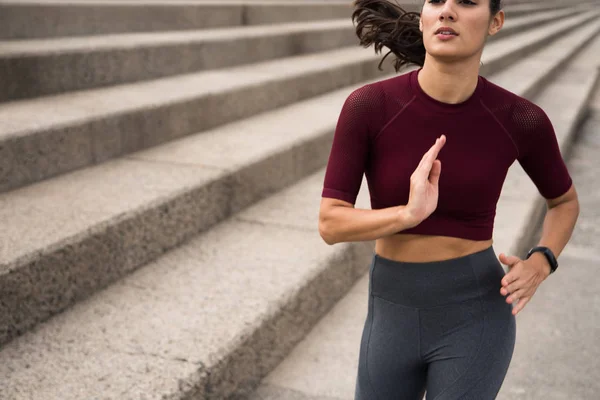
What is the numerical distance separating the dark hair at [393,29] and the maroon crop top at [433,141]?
0.55 feet

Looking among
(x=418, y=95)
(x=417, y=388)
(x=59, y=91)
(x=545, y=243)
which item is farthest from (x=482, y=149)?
(x=59, y=91)

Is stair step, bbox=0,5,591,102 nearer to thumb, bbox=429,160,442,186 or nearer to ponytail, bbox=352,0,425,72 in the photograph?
ponytail, bbox=352,0,425,72

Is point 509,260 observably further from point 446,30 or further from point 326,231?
point 446,30

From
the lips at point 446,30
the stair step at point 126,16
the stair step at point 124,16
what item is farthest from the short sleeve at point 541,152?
the stair step at point 124,16

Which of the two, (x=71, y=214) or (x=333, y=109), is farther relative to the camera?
(x=333, y=109)

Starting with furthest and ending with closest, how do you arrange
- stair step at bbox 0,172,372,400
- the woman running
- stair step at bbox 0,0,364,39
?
stair step at bbox 0,0,364,39, stair step at bbox 0,172,372,400, the woman running

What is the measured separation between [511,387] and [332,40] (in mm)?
4885

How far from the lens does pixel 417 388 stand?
→ 1.60 meters

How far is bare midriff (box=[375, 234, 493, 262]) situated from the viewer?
5.01 ft

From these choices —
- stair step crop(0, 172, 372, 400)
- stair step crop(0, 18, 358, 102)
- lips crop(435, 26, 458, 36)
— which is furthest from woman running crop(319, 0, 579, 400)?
stair step crop(0, 18, 358, 102)

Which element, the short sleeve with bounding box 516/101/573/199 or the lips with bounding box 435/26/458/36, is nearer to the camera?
the lips with bounding box 435/26/458/36

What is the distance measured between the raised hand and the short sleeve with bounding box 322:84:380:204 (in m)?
0.15

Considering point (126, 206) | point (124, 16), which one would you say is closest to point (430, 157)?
point (126, 206)

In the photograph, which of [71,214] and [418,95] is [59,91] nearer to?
[71,214]
